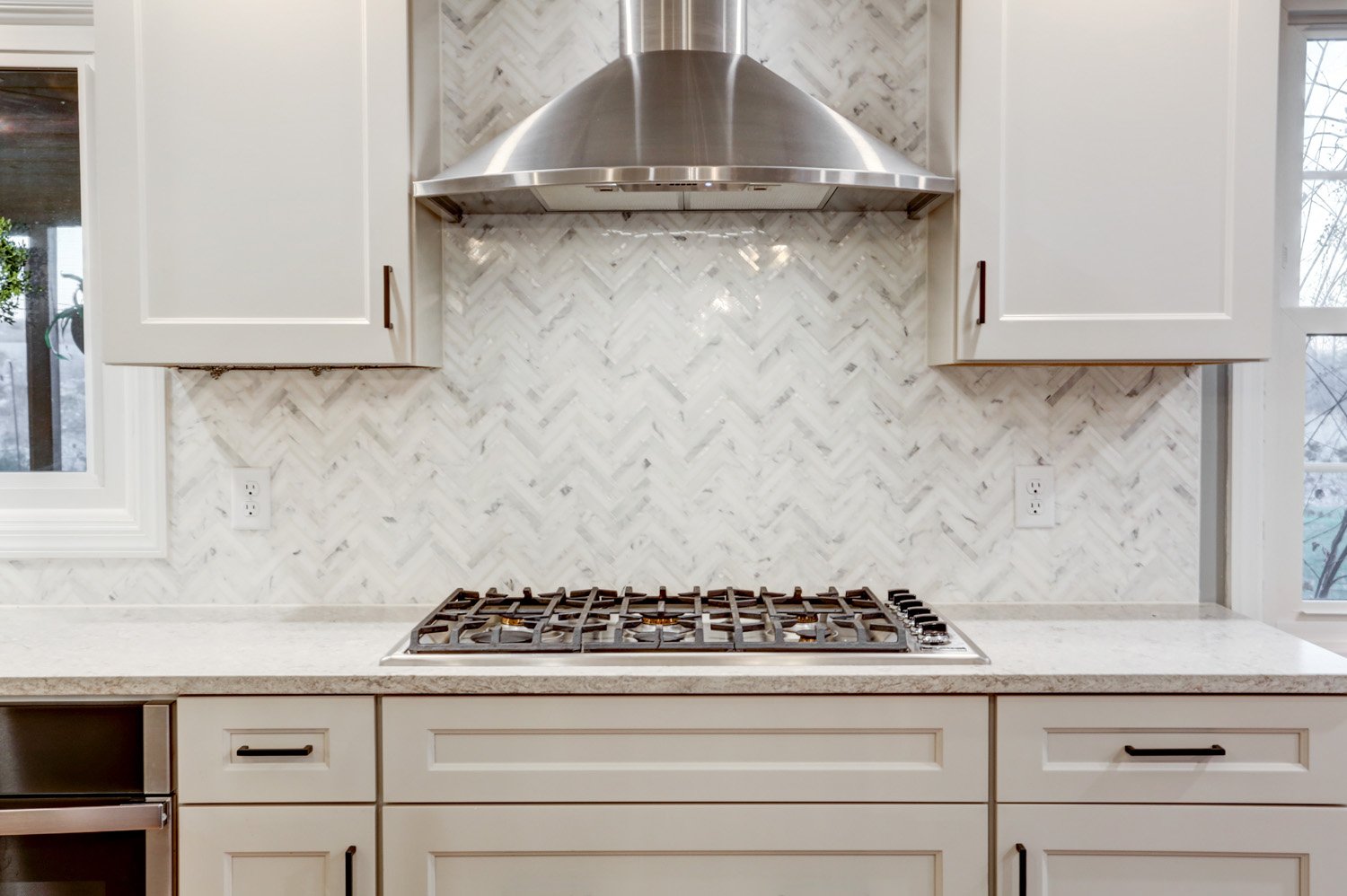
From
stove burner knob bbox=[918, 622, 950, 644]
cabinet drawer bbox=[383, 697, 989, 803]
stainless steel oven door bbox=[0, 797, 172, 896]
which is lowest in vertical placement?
stainless steel oven door bbox=[0, 797, 172, 896]

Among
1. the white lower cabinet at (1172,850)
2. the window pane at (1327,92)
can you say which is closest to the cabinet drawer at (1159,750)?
the white lower cabinet at (1172,850)

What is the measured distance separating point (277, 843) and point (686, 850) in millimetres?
676

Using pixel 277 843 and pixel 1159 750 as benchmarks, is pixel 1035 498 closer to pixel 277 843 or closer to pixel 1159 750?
pixel 1159 750

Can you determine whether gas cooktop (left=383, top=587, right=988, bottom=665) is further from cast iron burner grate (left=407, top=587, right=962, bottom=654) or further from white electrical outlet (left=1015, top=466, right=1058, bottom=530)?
white electrical outlet (left=1015, top=466, right=1058, bottom=530)

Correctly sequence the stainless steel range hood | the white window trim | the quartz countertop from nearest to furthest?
the quartz countertop → the stainless steel range hood → the white window trim

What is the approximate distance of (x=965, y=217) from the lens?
183cm

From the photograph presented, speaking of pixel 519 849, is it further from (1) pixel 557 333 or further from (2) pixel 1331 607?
(2) pixel 1331 607

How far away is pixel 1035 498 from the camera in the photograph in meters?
2.16

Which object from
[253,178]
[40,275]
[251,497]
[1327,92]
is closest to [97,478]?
[251,497]

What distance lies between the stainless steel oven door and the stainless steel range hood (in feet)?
3.97

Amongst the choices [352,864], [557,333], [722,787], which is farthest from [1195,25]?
[352,864]

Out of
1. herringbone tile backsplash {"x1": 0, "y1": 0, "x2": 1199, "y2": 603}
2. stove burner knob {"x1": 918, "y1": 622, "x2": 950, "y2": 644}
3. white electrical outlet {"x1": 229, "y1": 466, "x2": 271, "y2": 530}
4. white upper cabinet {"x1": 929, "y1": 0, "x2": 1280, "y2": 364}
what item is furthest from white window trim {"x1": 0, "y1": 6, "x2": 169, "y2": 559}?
white upper cabinet {"x1": 929, "y1": 0, "x2": 1280, "y2": 364}

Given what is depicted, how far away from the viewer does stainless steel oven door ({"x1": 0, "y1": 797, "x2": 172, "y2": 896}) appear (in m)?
1.59

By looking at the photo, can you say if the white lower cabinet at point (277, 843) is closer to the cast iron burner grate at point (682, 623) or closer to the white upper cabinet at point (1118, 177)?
the cast iron burner grate at point (682, 623)
